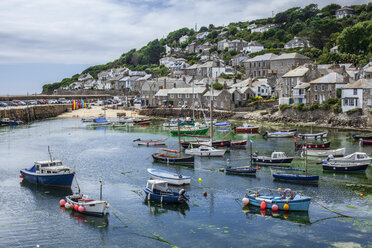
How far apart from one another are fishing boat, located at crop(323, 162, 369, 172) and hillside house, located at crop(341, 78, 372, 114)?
→ 30.3 m

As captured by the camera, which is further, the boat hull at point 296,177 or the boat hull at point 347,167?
the boat hull at point 347,167

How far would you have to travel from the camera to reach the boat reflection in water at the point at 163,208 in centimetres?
3090

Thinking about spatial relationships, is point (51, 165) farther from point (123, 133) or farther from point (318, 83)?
point (318, 83)

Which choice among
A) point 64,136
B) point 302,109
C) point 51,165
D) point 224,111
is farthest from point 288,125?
point 51,165

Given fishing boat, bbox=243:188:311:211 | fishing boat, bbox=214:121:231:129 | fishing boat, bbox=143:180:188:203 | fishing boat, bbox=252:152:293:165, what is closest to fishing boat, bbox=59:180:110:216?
fishing boat, bbox=143:180:188:203

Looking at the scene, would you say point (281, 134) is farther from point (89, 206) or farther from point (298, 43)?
point (298, 43)

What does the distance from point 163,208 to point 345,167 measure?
64.7ft

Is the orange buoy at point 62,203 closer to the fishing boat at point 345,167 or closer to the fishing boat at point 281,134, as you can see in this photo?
the fishing boat at point 345,167

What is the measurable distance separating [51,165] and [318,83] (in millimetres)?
55361

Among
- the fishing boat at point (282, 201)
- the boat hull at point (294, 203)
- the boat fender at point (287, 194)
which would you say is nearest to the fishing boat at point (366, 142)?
the boat fender at point (287, 194)

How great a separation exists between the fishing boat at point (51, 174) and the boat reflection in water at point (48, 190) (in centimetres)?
37

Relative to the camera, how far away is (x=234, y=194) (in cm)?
3472

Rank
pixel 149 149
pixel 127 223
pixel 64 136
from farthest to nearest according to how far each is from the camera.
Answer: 1. pixel 64 136
2. pixel 149 149
3. pixel 127 223

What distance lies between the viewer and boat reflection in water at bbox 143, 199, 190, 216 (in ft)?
101
